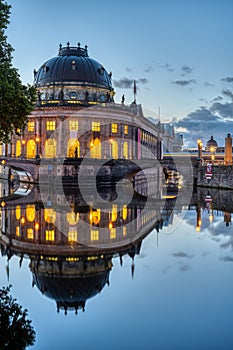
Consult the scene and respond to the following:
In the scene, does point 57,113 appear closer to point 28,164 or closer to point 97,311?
point 28,164

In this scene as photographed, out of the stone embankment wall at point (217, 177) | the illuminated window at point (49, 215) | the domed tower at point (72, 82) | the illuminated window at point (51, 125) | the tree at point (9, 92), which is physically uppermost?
the domed tower at point (72, 82)

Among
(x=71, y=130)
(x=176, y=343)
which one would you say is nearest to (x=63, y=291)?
(x=176, y=343)

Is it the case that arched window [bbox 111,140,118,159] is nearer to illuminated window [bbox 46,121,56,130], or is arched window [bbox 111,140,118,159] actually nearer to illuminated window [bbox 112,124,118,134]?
illuminated window [bbox 112,124,118,134]

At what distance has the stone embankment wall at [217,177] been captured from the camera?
51906 mm

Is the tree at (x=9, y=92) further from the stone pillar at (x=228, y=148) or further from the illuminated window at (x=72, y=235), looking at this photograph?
the stone pillar at (x=228, y=148)

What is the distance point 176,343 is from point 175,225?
57.8 feet

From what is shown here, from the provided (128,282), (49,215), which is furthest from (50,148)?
(128,282)

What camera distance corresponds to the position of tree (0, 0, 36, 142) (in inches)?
854

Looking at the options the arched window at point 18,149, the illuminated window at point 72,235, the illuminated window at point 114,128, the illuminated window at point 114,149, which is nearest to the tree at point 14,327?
the illuminated window at point 72,235

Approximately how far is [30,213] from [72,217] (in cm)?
383

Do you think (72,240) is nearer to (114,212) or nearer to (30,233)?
(30,233)

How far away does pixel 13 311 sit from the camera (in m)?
10.9

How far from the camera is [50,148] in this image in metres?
72.2

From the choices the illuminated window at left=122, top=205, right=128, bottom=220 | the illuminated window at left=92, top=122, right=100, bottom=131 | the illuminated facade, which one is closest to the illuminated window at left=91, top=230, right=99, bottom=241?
the illuminated window at left=122, top=205, right=128, bottom=220
